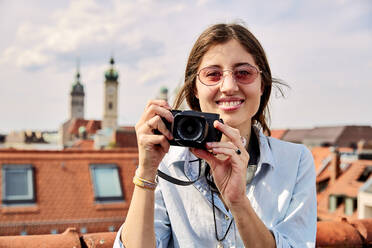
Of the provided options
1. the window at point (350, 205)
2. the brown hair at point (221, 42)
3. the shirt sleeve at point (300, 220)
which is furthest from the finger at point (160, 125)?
the window at point (350, 205)

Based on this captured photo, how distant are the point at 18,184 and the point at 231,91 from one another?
1144 cm

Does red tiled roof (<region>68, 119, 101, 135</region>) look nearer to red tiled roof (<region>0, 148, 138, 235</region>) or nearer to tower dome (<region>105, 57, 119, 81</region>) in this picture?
tower dome (<region>105, 57, 119, 81</region>)

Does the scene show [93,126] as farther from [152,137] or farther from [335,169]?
[152,137]

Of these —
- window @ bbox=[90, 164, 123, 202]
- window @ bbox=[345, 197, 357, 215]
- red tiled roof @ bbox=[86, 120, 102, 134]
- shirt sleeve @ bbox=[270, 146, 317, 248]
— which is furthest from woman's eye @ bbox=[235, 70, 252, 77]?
red tiled roof @ bbox=[86, 120, 102, 134]

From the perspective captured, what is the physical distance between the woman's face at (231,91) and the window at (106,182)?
11266mm

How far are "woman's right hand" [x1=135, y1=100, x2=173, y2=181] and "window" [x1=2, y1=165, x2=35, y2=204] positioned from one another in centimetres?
1088

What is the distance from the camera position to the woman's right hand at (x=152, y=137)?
168 cm

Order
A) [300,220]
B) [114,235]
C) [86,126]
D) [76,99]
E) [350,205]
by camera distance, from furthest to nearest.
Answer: [76,99] → [86,126] → [350,205] → [114,235] → [300,220]

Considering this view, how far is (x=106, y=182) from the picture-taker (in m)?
13.1

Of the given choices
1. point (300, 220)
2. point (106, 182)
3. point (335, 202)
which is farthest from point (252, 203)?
point (335, 202)

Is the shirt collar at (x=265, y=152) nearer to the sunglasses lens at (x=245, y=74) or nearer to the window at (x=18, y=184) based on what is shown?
the sunglasses lens at (x=245, y=74)

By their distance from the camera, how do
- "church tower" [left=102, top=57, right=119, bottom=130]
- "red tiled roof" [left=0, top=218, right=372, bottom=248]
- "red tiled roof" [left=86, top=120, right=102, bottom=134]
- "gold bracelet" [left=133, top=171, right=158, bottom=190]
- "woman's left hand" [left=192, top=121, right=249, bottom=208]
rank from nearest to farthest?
"woman's left hand" [left=192, top=121, right=249, bottom=208] < "gold bracelet" [left=133, top=171, right=158, bottom=190] < "red tiled roof" [left=0, top=218, right=372, bottom=248] < "red tiled roof" [left=86, top=120, right=102, bottom=134] < "church tower" [left=102, top=57, right=119, bottom=130]

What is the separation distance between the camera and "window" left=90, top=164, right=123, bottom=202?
12707 millimetres

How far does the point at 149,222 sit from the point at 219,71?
726 mm
